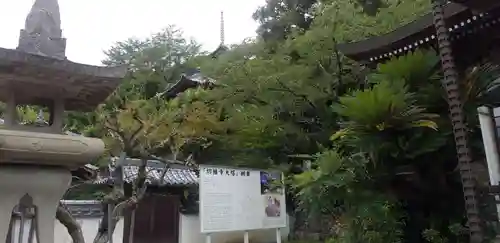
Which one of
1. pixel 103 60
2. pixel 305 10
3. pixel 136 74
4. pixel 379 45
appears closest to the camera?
pixel 379 45

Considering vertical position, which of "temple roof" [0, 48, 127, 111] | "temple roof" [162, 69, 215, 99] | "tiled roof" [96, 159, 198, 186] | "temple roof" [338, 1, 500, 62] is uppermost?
"temple roof" [162, 69, 215, 99]

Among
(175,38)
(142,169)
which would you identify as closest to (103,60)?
(175,38)

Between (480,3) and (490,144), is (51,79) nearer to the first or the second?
(480,3)

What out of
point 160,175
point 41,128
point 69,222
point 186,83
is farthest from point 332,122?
point 186,83

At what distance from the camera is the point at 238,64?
11734mm

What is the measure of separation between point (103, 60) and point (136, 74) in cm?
859

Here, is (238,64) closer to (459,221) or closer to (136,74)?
(459,221)

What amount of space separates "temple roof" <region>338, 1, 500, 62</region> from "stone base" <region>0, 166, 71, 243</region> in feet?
15.5

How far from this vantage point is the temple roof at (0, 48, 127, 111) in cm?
368

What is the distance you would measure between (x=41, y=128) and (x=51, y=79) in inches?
21.4

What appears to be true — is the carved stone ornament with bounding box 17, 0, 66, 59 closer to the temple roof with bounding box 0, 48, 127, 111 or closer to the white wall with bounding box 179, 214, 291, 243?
the temple roof with bounding box 0, 48, 127, 111

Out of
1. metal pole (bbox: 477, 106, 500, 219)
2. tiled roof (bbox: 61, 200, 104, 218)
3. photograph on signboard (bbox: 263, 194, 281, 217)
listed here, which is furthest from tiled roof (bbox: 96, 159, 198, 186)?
metal pole (bbox: 477, 106, 500, 219)

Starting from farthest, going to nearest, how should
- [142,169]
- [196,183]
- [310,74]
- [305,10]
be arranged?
[305,10] → [196,183] → [310,74] → [142,169]

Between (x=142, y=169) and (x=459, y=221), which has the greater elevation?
(x=142, y=169)
